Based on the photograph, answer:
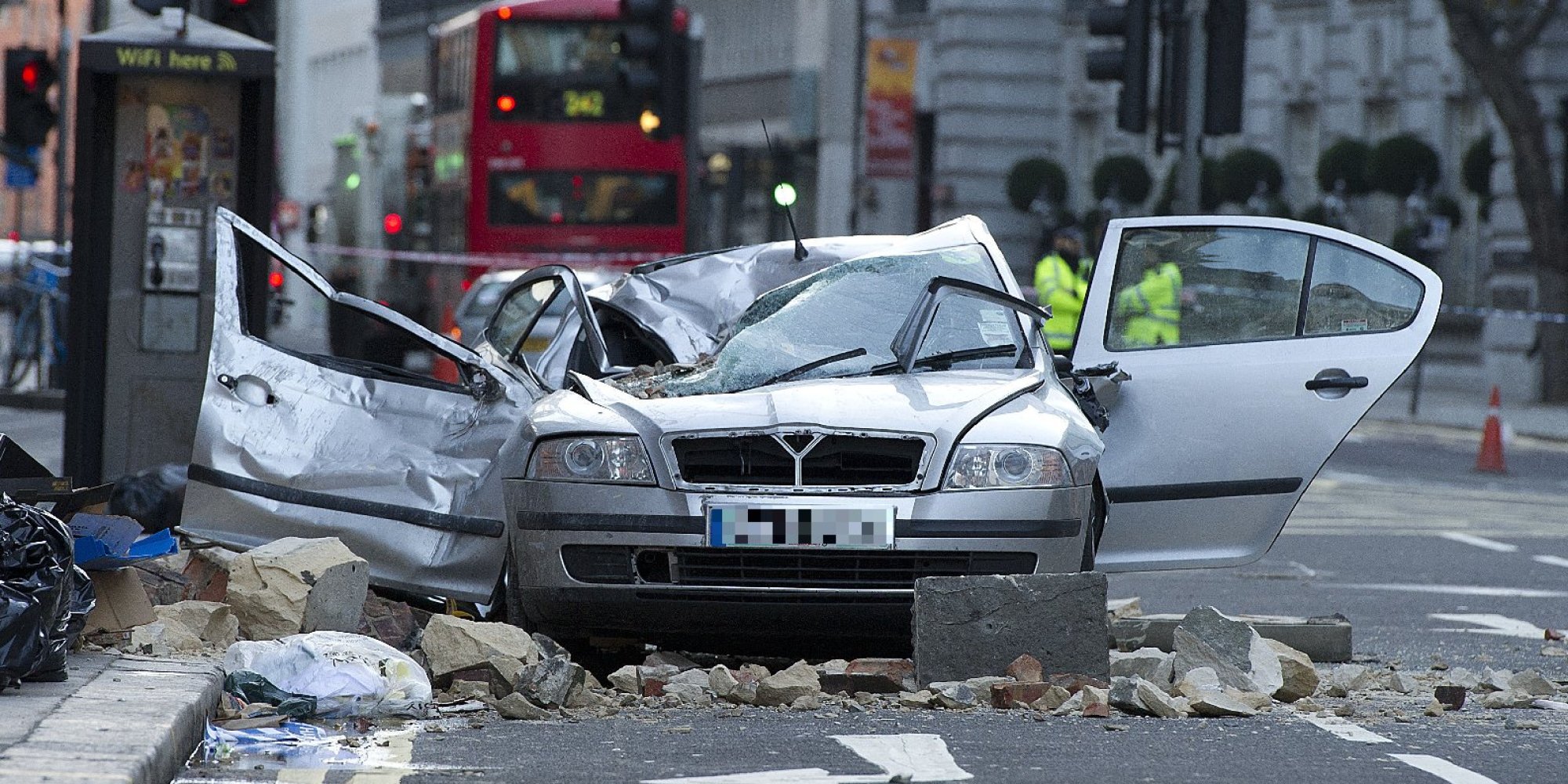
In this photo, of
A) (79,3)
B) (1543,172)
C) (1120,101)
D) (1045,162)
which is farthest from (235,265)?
(79,3)

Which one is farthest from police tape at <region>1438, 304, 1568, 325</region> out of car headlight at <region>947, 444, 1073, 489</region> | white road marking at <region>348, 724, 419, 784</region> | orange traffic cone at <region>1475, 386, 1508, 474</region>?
white road marking at <region>348, 724, 419, 784</region>

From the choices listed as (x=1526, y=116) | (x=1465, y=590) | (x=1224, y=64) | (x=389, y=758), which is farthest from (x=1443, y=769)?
A: (x=1526, y=116)

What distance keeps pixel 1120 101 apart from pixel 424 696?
9.21 meters

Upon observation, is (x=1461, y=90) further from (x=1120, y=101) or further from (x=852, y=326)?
(x=852, y=326)

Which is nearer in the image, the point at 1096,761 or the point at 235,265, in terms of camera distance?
the point at 1096,761

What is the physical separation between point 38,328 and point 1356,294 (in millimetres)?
15750

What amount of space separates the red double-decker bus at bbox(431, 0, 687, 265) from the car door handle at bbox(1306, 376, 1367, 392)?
57.9 ft

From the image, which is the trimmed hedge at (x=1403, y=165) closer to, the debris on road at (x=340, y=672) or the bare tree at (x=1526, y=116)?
the bare tree at (x=1526, y=116)

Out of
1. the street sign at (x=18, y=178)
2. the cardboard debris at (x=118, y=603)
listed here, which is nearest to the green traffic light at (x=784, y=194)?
the cardboard debris at (x=118, y=603)

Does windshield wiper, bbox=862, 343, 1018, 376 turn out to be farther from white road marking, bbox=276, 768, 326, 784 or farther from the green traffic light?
white road marking, bbox=276, 768, 326, 784

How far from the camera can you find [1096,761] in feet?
20.4

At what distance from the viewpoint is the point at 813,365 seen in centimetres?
812

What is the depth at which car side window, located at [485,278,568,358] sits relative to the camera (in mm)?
9422

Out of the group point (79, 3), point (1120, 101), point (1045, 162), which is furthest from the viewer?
point (79, 3)
